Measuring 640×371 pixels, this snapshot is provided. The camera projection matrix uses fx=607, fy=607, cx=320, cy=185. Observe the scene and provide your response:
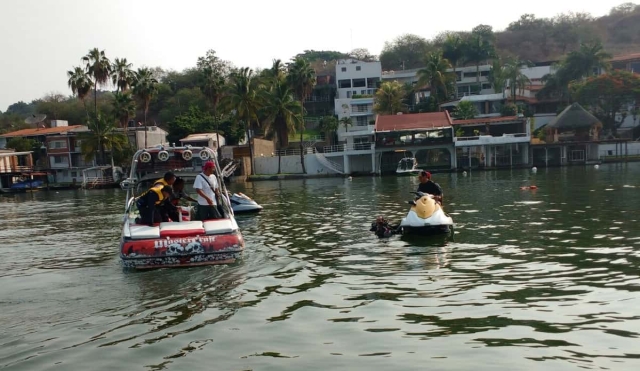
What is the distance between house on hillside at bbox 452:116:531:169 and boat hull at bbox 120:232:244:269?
67405 mm

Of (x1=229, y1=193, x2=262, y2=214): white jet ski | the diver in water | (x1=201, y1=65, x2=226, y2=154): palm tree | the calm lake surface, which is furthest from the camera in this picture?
(x1=201, y1=65, x2=226, y2=154): palm tree

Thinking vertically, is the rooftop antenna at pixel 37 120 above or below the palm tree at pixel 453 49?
below

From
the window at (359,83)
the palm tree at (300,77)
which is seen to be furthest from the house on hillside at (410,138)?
the window at (359,83)

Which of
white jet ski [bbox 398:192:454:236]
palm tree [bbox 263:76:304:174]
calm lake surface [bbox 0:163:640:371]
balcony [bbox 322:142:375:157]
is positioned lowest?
calm lake surface [bbox 0:163:640:371]

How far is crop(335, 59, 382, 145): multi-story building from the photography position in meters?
101

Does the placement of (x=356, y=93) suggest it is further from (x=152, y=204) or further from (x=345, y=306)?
(x=345, y=306)

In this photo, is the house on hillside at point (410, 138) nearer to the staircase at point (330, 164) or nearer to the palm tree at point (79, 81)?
the staircase at point (330, 164)

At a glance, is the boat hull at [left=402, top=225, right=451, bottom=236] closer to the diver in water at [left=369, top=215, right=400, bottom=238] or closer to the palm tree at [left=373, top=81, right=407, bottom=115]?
the diver in water at [left=369, top=215, right=400, bottom=238]

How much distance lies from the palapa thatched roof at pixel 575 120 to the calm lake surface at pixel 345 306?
64.1 metres

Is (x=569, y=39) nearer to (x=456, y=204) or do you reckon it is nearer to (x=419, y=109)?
(x=419, y=109)

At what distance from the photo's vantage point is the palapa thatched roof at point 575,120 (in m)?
79.7

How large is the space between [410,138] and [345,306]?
69.1 metres

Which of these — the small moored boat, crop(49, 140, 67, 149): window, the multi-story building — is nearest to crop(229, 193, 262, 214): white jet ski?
the small moored boat

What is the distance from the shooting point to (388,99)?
9538 cm
